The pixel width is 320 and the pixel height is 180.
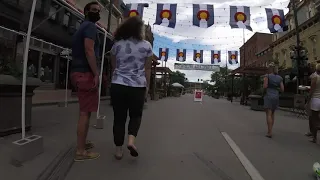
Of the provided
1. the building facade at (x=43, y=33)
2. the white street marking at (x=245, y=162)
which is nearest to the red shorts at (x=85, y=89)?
the building facade at (x=43, y=33)

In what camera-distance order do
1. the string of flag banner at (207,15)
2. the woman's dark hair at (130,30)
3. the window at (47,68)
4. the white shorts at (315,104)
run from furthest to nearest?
the string of flag banner at (207,15)
the window at (47,68)
the white shorts at (315,104)
the woman's dark hair at (130,30)

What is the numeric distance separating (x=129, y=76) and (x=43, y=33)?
1048 cm

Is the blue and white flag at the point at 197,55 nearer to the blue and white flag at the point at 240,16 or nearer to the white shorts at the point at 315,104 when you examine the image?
the blue and white flag at the point at 240,16

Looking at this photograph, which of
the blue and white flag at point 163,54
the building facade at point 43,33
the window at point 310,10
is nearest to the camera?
the building facade at point 43,33

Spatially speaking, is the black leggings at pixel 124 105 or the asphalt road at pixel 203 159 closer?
the asphalt road at pixel 203 159

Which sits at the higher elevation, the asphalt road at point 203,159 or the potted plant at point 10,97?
the potted plant at point 10,97

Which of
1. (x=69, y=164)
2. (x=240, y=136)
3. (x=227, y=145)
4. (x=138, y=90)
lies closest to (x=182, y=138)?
(x=227, y=145)

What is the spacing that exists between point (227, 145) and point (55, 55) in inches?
613

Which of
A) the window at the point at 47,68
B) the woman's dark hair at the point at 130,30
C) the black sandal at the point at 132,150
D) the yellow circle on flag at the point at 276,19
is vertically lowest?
the black sandal at the point at 132,150

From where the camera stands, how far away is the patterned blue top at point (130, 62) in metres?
4.37

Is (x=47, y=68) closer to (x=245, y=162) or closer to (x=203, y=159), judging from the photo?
(x=203, y=159)

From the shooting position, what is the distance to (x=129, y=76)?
172 inches

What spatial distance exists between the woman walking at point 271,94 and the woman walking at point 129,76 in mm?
3906

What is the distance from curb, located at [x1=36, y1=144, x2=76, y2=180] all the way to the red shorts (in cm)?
71
